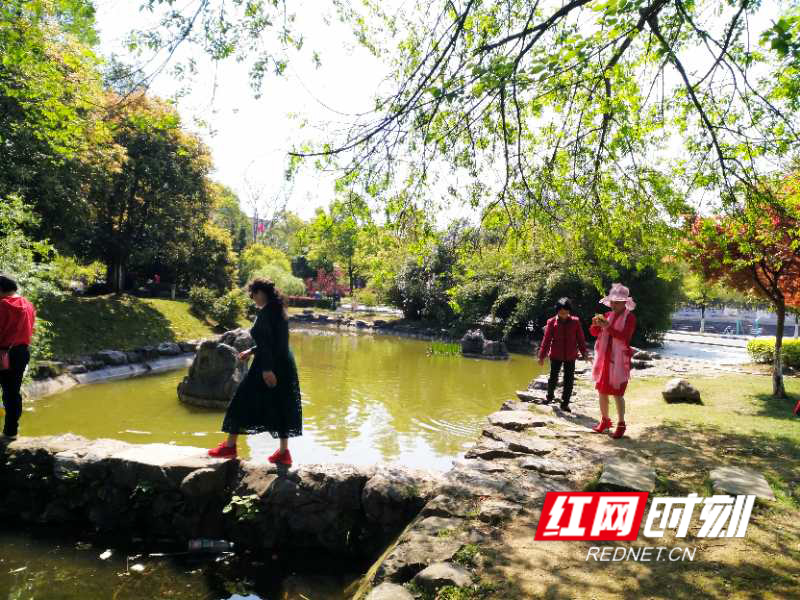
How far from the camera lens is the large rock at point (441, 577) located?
9.74ft

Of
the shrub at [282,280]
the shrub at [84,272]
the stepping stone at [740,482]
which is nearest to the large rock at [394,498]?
the stepping stone at [740,482]

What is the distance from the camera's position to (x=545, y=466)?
16.2 ft

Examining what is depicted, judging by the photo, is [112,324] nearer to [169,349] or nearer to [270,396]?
[169,349]

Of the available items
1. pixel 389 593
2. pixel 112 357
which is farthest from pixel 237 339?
pixel 389 593

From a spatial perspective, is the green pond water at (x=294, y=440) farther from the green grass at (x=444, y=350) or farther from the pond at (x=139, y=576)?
the green grass at (x=444, y=350)

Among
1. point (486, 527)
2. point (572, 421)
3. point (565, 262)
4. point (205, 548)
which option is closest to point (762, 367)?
point (565, 262)

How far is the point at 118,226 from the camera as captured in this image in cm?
2031

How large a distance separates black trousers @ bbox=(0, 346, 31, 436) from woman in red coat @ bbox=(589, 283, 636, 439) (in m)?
6.56

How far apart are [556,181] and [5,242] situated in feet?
28.0

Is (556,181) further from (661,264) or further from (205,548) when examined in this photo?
(205,548)

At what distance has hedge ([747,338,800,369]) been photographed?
1315 centimetres

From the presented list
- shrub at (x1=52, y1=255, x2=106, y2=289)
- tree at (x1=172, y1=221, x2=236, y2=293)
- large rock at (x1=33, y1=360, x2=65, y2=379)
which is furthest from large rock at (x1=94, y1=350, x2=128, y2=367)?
tree at (x1=172, y1=221, x2=236, y2=293)

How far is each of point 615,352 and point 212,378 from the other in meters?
7.37

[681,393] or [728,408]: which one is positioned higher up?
[681,393]
